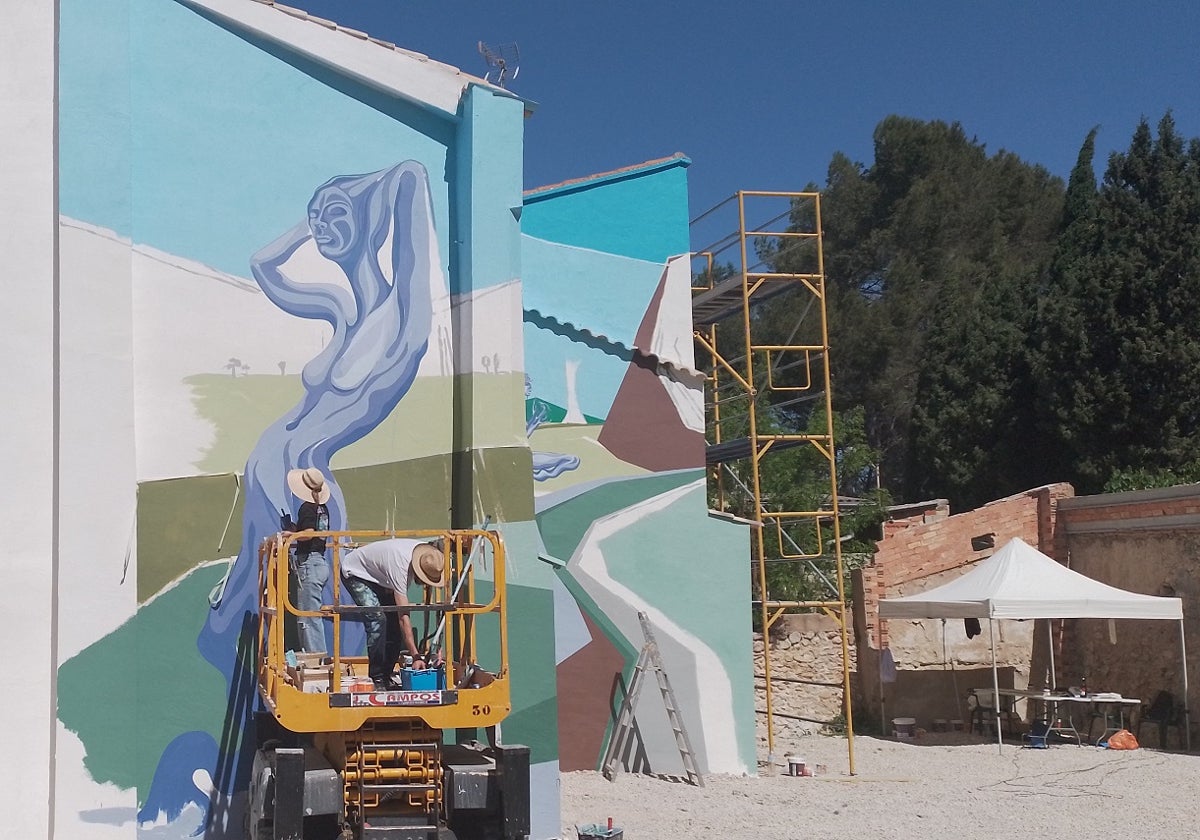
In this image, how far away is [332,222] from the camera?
434 inches

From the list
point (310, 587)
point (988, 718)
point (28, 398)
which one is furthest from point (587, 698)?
point (988, 718)

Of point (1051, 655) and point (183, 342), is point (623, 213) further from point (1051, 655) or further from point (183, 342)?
point (1051, 655)

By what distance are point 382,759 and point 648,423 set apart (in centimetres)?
695

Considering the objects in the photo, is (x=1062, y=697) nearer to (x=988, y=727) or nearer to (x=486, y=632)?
(x=988, y=727)

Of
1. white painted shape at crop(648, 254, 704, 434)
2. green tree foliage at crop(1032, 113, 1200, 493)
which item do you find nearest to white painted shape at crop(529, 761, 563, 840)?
white painted shape at crop(648, 254, 704, 434)

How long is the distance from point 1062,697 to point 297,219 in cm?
1198

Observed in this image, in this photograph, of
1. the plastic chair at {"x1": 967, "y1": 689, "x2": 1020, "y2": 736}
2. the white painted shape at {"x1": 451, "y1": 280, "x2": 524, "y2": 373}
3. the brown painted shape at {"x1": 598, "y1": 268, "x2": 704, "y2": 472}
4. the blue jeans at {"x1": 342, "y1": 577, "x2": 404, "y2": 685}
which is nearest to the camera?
the blue jeans at {"x1": 342, "y1": 577, "x2": 404, "y2": 685}

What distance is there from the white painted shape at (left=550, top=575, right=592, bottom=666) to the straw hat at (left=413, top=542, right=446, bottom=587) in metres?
5.42

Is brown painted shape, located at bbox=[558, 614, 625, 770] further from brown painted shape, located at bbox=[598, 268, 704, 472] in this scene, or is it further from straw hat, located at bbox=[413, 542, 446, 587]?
straw hat, located at bbox=[413, 542, 446, 587]

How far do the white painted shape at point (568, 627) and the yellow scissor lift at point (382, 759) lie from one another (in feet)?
16.1

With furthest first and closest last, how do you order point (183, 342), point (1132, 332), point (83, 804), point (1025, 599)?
point (1132, 332) < point (1025, 599) < point (183, 342) < point (83, 804)

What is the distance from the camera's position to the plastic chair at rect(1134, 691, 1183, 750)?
16875mm

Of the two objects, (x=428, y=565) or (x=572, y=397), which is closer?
(x=428, y=565)

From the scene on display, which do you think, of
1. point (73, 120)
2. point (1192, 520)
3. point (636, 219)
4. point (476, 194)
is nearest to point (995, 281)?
point (1192, 520)
